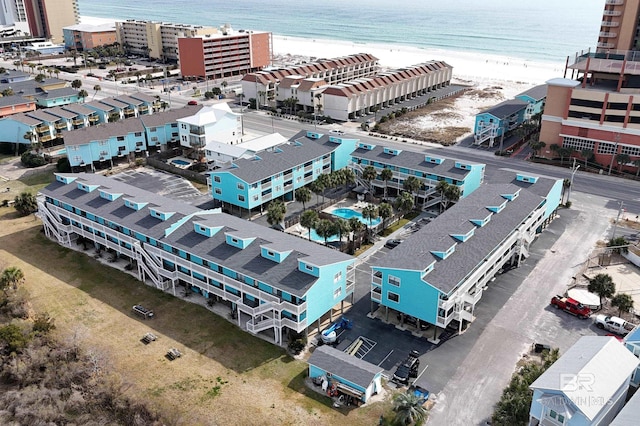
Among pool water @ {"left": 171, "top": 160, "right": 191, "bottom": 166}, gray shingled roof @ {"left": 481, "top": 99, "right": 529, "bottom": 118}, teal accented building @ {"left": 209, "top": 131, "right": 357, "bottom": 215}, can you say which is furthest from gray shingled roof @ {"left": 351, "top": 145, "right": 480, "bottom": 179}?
gray shingled roof @ {"left": 481, "top": 99, "right": 529, "bottom": 118}

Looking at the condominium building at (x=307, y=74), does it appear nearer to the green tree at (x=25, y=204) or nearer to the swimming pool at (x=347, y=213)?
the swimming pool at (x=347, y=213)

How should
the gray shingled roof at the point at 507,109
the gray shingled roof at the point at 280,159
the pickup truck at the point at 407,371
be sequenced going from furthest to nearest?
1. the gray shingled roof at the point at 507,109
2. the gray shingled roof at the point at 280,159
3. the pickup truck at the point at 407,371

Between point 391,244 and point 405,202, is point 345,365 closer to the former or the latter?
point 391,244

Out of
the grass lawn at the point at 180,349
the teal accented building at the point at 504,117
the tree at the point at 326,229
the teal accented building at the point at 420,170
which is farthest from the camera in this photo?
the teal accented building at the point at 504,117

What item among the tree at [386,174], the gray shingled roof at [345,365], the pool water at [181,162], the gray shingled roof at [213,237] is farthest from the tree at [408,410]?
the pool water at [181,162]

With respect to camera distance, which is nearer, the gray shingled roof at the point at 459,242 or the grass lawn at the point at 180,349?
the grass lawn at the point at 180,349

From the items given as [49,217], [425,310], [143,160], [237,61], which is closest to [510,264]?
[425,310]

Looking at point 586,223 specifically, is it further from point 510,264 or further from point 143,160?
point 143,160
